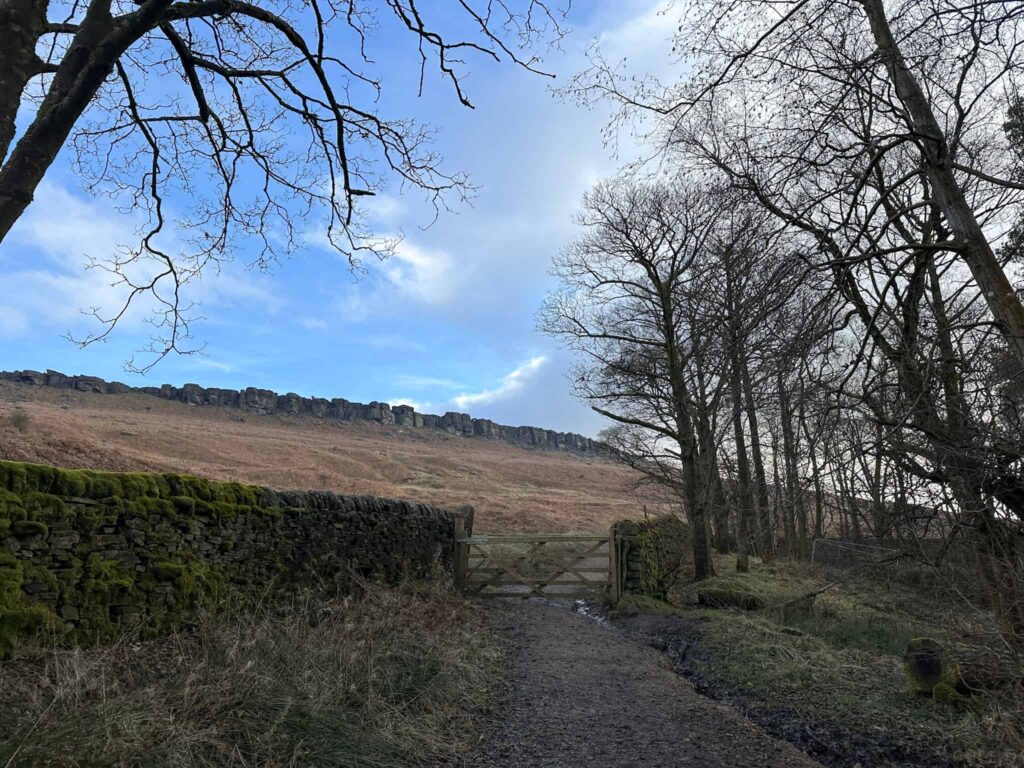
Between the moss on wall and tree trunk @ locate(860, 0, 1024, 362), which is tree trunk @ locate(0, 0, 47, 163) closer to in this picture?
tree trunk @ locate(860, 0, 1024, 362)

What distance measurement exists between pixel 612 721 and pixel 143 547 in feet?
15.6

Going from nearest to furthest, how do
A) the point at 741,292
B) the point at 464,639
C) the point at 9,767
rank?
the point at 9,767, the point at 741,292, the point at 464,639

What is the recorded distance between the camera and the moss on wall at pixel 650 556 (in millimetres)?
13602

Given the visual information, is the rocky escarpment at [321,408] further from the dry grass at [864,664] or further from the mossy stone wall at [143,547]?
the mossy stone wall at [143,547]

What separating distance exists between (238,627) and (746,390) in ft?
16.8

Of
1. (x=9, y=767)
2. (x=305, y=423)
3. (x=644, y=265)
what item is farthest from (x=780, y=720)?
(x=305, y=423)

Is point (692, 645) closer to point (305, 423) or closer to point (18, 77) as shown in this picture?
point (18, 77)

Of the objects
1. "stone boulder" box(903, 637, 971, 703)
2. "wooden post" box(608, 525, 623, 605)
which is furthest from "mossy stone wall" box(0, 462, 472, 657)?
"stone boulder" box(903, 637, 971, 703)

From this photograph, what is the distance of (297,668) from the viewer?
4992 mm

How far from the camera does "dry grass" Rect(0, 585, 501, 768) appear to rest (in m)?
3.21

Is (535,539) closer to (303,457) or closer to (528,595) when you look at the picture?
(528,595)

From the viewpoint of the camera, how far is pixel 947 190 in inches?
193

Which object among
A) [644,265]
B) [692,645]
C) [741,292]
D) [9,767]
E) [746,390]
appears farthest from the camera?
[644,265]

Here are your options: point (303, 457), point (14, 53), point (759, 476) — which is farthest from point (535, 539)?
point (303, 457)
